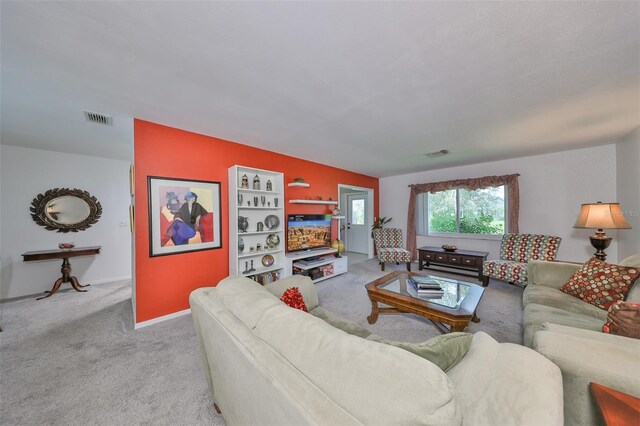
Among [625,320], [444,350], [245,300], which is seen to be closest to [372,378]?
[444,350]

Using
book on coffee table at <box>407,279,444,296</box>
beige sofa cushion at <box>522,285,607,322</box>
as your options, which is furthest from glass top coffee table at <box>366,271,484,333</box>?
beige sofa cushion at <box>522,285,607,322</box>

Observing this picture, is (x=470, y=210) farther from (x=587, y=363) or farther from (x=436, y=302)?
(x=587, y=363)

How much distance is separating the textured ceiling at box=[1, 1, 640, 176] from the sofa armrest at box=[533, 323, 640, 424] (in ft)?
5.41

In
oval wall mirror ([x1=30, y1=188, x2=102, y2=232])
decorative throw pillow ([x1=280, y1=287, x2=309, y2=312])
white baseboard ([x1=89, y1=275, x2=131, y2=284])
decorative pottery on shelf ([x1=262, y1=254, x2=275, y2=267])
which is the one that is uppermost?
oval wall mirror ([x1=30, y1=188, x2=102, y2=232])

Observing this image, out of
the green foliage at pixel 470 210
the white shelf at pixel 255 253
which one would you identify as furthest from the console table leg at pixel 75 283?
the green foliage at pixel 470 210

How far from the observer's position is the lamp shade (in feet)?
8.52

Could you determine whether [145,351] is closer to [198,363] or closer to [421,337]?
[198,363]

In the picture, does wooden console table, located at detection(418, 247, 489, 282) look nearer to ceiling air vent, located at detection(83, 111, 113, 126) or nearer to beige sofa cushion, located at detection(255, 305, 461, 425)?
beige sofa cushion, located at detection(255, 305, 461, 425)

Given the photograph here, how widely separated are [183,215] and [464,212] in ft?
17.8

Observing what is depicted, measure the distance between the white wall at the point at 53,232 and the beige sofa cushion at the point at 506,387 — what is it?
212 inches

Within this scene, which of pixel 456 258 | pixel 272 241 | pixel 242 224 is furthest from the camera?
pixel 456 258

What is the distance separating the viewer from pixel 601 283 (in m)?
1.83

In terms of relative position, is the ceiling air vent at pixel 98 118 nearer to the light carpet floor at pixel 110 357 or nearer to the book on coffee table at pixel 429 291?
the light carpet floor at pixel 110 357

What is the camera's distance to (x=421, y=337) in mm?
2201
